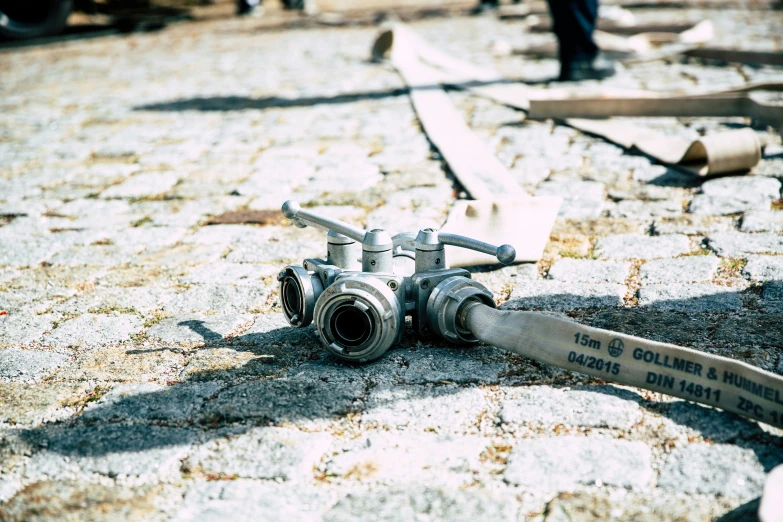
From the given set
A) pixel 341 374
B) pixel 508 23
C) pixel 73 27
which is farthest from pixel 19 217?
pixel 73 27

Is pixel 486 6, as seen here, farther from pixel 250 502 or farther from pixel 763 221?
pixel 250 502

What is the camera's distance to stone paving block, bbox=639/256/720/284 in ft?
9.05

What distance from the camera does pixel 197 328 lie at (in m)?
2.61

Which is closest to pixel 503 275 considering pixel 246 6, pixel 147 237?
pixel 147 237

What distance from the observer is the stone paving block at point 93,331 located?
8.40 ft

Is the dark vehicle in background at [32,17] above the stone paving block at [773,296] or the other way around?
above

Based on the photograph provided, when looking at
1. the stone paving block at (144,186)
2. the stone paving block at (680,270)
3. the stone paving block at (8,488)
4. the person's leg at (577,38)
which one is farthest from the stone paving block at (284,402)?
the person's leg at (577,38)

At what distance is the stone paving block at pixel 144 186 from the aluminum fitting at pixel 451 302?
7.95 feet

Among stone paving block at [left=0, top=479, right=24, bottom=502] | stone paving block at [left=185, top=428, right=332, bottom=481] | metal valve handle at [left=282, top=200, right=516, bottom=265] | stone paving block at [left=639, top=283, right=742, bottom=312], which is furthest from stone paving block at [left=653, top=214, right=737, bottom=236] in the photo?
stone paving block at [left=0, top=479, right=24, bottom=502]

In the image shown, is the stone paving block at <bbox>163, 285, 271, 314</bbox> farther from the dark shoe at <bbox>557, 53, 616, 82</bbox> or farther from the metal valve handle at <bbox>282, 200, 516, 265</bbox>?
the dark shoe at <bbox>557, 53, 616, 82</bbox>

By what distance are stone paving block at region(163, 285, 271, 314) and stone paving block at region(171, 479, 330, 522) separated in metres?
1.07

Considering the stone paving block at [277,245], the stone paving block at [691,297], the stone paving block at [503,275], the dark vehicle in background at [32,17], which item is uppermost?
the dark vehicle in background at [32,17]

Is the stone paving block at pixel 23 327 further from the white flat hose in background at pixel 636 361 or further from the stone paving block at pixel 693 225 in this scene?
the stone paving block at pixel 693 225

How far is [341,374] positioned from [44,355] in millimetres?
939
